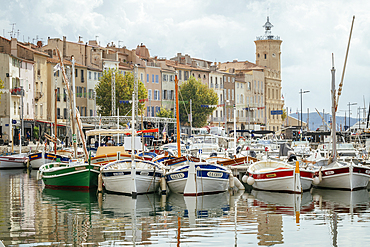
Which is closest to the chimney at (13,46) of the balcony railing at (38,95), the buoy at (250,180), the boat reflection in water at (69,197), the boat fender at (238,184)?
the balcony railing at (38,95)

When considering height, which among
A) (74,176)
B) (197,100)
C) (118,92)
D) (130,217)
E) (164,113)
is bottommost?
(130,217)

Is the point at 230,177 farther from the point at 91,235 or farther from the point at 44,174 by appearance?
the point at 91,235

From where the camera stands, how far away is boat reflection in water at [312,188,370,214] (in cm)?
2342

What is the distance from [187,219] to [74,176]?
12683 millimetres

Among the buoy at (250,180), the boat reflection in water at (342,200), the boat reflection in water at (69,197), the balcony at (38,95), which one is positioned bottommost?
the boat reflection in water at (69,197)

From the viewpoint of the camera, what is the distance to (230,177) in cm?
2934

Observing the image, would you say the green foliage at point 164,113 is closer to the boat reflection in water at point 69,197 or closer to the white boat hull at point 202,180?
A: the boat reflection in water at point 69,197

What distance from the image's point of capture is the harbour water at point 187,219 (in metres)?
16.2

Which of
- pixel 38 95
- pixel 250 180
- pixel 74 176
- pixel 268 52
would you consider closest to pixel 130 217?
pixel 250 180

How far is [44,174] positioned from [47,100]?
53.9 m

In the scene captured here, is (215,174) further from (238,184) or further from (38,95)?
(38,95)

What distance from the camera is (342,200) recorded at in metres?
26.4

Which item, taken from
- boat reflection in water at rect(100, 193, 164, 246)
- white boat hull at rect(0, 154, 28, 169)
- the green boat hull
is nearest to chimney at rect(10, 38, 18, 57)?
white boat hull at rect(0, 154, 28, 169)

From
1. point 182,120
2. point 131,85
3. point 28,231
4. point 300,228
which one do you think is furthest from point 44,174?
point 182,120
